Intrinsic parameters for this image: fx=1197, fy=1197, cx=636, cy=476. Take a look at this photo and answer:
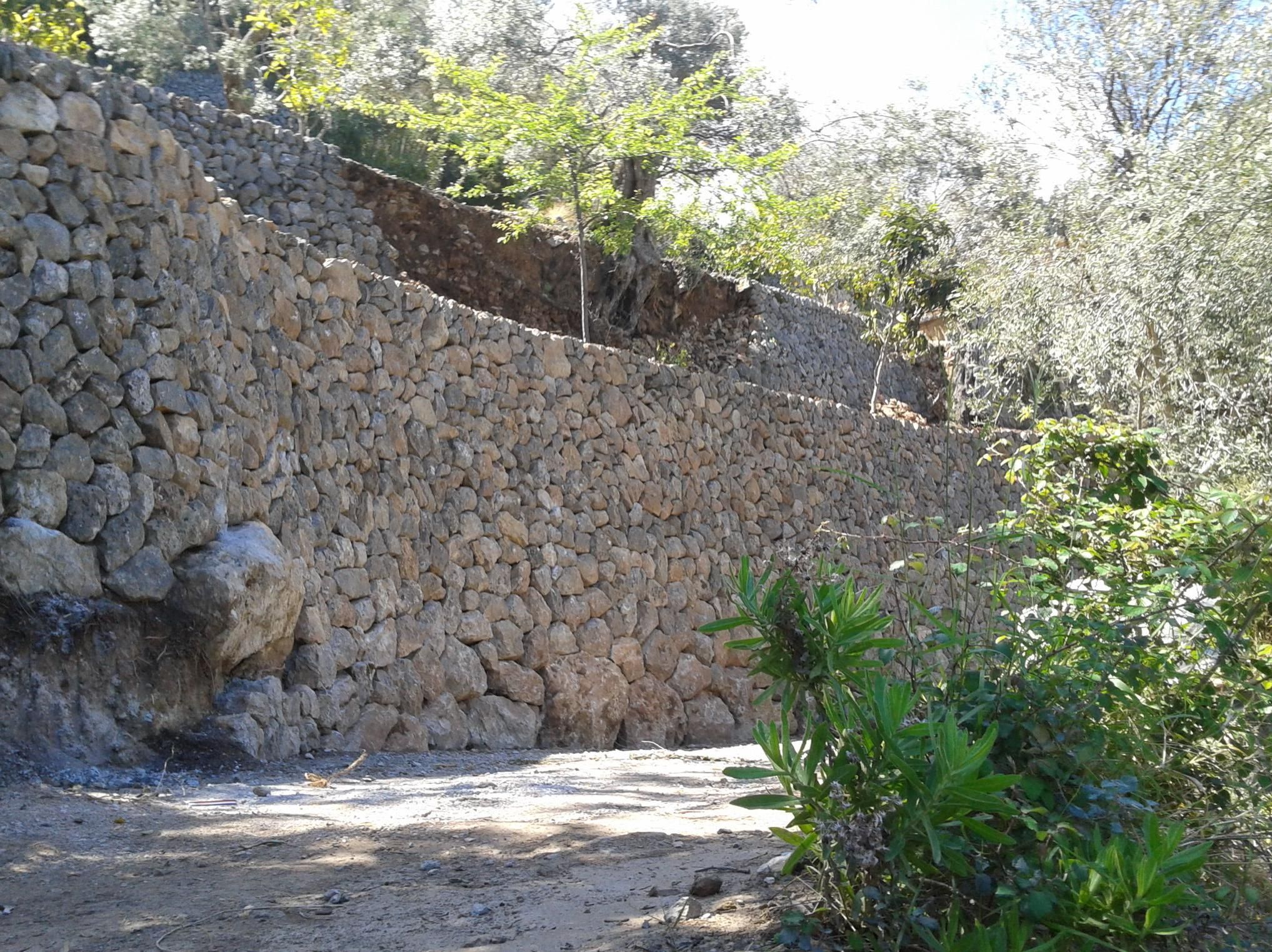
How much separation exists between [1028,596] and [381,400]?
501 cm

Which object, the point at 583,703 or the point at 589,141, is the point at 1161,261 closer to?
the point at 589,141

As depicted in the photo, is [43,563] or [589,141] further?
[589,141]

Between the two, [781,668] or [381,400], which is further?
[381,400]

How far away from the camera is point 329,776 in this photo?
→ 586 cm

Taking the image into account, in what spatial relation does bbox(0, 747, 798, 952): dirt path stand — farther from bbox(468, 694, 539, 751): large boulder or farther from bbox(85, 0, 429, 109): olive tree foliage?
bbox(85, 0, 429, 109): olive tree foliage

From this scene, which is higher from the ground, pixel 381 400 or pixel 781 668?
pixel 381 400

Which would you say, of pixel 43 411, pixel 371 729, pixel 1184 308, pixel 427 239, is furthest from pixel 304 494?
pixel 1184 308

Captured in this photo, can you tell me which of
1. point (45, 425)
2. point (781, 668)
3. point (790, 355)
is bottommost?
point (781, 668)

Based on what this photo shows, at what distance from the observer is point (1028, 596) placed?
4078 mm

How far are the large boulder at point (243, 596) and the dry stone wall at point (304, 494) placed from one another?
2 cm

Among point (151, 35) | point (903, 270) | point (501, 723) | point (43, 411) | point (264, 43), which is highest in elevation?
point (151, 35)

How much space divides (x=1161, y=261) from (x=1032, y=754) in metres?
8.19

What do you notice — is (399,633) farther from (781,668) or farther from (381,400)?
(781,668)

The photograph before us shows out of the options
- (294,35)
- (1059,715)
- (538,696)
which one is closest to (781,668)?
(1059,715)
